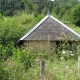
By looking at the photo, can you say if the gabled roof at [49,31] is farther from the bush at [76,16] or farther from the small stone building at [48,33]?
the bush at [76,16]

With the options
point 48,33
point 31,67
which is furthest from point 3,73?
point 48,33

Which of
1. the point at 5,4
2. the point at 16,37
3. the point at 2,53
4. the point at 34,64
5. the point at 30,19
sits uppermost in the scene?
the point at 2,53

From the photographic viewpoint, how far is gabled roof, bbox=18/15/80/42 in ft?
46.3

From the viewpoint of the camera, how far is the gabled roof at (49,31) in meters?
14.1

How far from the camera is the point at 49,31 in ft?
48.8

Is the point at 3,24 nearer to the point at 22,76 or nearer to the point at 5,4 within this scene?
the point at 22,76

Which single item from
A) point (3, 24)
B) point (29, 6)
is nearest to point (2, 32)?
point (3, 24)

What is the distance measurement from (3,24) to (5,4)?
156 ft

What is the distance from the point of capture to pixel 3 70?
5586mm

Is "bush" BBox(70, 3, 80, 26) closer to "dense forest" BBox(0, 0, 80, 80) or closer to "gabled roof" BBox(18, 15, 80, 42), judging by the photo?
"dense forest" BBox(0, 0, 80, 80)

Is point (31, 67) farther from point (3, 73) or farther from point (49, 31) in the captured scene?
point (49, 31)

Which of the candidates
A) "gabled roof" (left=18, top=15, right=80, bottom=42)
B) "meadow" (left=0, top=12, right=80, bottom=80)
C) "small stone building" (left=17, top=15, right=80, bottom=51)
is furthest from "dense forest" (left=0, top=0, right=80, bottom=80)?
"gabled roof" (left=18, top=15, right=80, bottom=42)

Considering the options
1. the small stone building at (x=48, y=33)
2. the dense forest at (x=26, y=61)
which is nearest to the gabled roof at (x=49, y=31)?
the small stone building at (x=48, y=33)

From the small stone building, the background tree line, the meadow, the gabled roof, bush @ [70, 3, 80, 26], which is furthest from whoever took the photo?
bush @ [70, 3, 80, 26]
